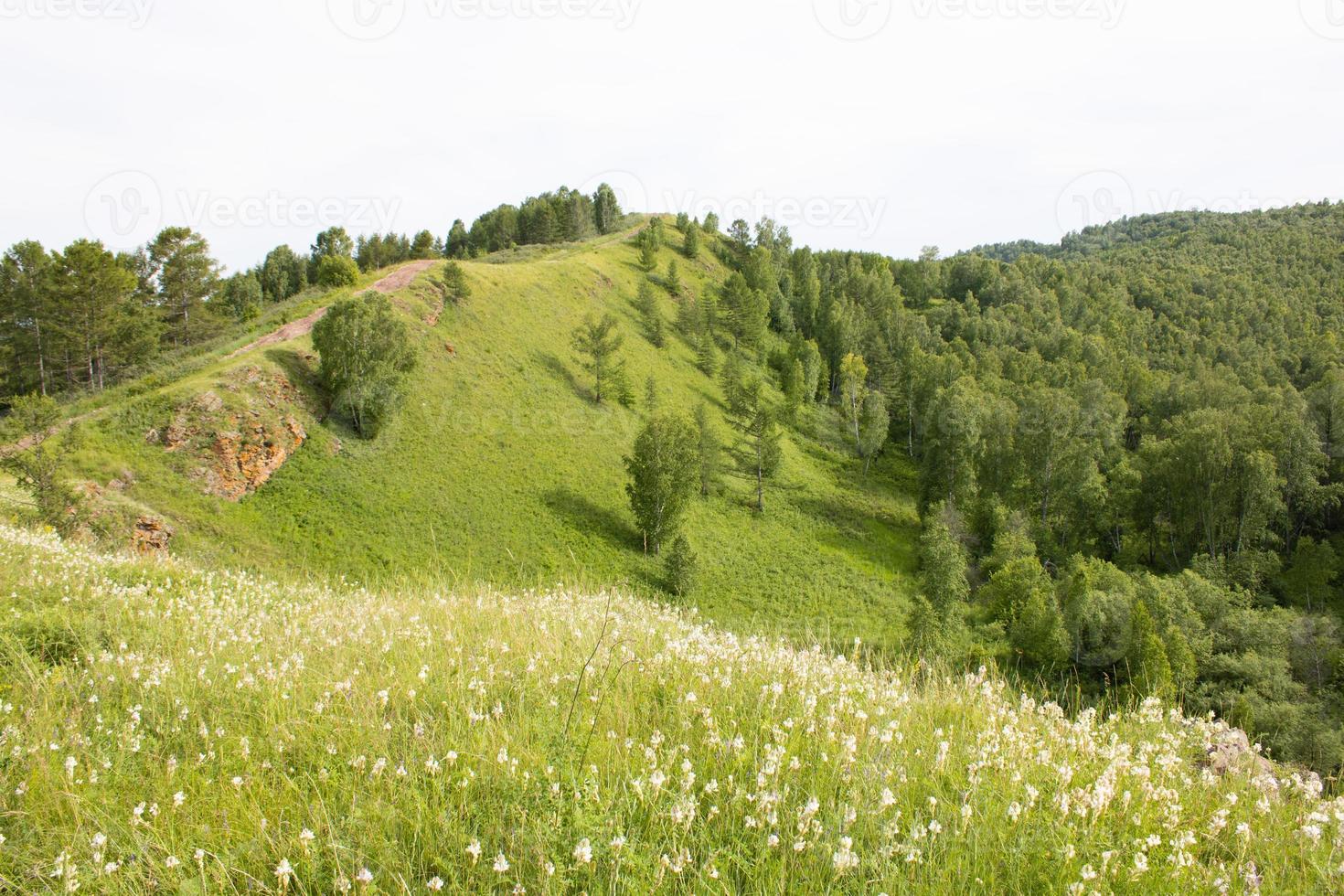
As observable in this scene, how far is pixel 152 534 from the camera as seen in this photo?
29875 mm

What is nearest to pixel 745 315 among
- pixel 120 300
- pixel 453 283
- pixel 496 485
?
pixel 453 283

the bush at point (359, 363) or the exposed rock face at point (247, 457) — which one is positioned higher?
the bush at point (359, 363)

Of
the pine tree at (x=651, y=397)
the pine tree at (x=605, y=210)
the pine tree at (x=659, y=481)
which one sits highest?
the pine tree at (x=605, y=210)

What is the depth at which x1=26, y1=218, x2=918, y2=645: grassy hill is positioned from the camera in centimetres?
3419

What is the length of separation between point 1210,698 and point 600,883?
154ft

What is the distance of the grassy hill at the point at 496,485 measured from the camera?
34188mm

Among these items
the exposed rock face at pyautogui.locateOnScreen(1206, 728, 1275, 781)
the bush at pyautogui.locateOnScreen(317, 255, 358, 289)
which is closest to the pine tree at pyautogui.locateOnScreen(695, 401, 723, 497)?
the bush at pyautogui.locateOnScreen(317, 255, 358, 289)

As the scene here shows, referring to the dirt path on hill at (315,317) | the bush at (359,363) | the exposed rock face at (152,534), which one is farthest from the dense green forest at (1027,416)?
the exposed rock face at (152,534)

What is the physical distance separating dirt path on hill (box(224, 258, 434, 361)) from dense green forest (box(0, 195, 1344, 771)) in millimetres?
5336

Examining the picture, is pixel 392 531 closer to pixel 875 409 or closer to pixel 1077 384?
pixel 875 409

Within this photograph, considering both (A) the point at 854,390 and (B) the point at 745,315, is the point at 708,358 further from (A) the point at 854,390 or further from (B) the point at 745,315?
(A) the point at 854,390

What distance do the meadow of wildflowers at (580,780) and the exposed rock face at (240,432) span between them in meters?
36.1

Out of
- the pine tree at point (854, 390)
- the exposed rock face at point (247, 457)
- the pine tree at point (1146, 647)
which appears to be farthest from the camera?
the pine tree at point (854, 390)

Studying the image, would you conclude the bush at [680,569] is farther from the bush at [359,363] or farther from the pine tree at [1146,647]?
the pine tree at [1146,647]
